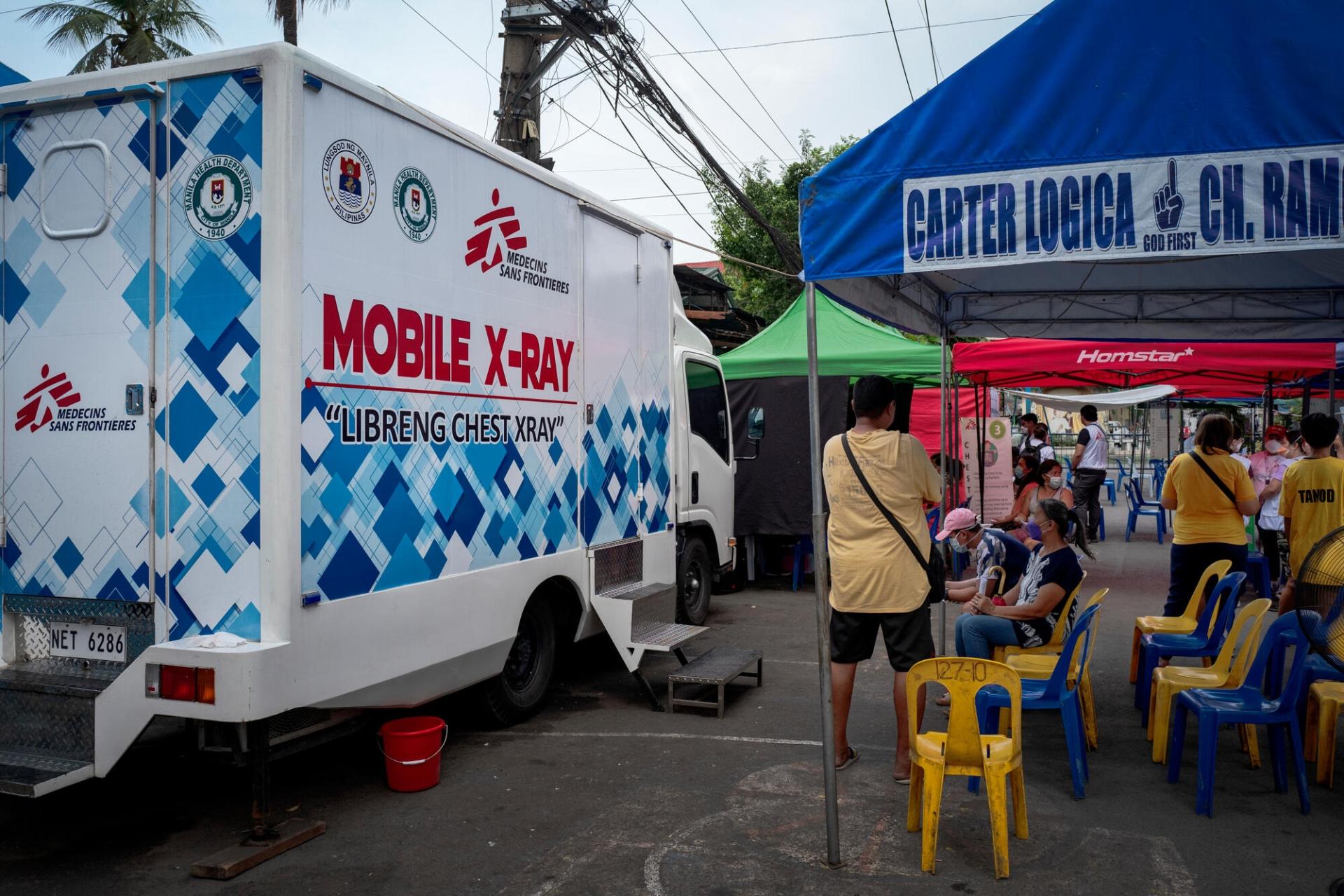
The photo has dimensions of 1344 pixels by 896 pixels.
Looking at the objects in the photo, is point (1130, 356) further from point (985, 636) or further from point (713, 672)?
point (713, 672)

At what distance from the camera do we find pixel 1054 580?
5.17 metres

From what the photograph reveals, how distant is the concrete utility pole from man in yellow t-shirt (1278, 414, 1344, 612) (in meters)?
7.68

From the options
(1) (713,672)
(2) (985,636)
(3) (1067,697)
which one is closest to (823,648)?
(3) (1067,697)

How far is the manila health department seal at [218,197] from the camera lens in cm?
389

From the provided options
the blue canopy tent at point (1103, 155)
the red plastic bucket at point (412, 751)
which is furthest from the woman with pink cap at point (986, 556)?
the red plastic bucket at point (412, 751)

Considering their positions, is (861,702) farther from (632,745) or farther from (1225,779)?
(1225,779)

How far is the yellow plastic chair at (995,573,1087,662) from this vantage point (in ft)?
17.2

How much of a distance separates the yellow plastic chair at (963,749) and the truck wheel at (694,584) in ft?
14.7

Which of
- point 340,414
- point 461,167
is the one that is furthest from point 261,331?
point 461,167

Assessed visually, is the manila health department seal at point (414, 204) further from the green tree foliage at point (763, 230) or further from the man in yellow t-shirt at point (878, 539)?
the green tree foliage at point (763, 230)

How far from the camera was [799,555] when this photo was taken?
10.9 m

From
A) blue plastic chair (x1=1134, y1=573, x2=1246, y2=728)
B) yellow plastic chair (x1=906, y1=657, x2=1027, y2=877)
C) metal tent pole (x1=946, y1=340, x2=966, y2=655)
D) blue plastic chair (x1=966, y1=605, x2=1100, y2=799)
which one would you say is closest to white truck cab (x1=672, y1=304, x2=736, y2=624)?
metal tent pole (x1=946, y1=340, x2=966, y2=655)

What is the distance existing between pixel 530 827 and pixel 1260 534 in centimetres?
894

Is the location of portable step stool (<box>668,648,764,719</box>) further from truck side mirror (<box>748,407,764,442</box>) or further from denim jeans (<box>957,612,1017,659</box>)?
truck side mirror (<box>748,407,764,442</box>)
